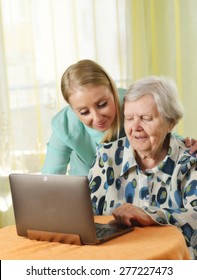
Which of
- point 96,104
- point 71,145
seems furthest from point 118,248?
point 71,145

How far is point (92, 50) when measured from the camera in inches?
149

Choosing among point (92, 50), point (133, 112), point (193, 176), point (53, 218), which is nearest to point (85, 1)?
point (92, 50)

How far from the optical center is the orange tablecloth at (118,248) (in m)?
1.54

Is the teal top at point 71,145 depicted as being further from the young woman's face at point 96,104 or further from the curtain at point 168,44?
the curtain at point 168,44

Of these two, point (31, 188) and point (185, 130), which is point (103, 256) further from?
point (185, 130)

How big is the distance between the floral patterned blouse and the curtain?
1.61 metres


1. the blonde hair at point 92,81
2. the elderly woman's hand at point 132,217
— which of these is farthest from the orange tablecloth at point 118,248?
the blonde hair at point 92,81

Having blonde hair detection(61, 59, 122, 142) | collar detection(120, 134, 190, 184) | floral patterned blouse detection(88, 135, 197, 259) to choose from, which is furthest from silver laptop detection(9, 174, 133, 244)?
blonde hair detection(61, 59, 122, 142)

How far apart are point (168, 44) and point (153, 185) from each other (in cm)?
188

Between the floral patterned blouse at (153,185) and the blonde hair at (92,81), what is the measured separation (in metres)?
0.08

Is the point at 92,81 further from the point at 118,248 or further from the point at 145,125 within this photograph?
the point at 118,248

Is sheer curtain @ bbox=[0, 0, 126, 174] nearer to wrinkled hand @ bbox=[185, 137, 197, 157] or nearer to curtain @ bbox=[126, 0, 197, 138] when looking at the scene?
curtain @ bbox=[126, 0, 197, 138]

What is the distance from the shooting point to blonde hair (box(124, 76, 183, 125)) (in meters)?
2.08

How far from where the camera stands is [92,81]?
7.51ft
